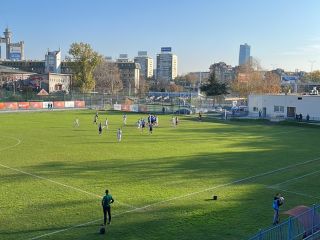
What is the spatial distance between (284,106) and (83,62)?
58.8 meters

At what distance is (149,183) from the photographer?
24844 mm

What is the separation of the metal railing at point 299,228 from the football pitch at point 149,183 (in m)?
1.92

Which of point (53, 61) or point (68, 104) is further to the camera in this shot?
point (53, 61)

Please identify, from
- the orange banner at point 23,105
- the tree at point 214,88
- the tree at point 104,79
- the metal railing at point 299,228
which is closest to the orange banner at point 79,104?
the orange banner at point 23,105

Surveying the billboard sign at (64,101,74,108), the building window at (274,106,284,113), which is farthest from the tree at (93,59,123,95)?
the building window at (274,106,284,113)

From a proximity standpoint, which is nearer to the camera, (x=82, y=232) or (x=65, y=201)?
(x=82, y=232)

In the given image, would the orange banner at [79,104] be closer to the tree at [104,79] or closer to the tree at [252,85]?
the tree at [252,85]

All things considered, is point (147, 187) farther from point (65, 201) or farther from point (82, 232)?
point (82, 232)

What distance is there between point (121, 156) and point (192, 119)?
39.6 meters

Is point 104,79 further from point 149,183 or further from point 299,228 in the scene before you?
point 299,228

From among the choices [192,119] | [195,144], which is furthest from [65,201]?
[192,119]

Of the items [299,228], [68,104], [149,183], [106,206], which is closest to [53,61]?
[68,104]

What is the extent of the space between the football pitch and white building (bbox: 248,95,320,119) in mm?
26869

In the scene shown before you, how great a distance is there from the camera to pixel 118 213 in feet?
63.8
